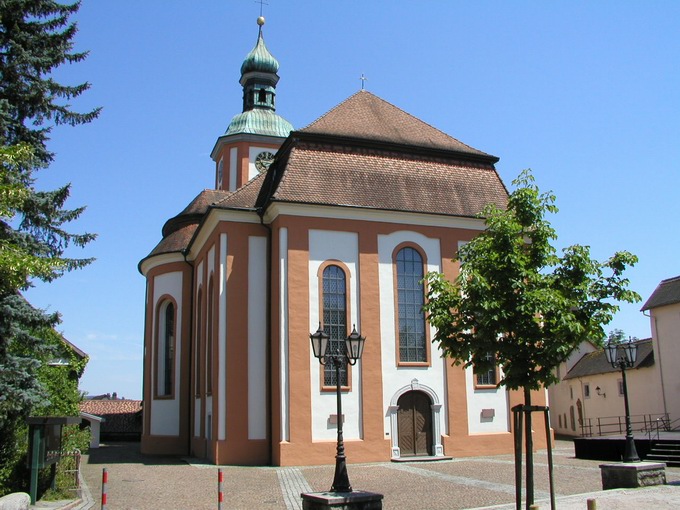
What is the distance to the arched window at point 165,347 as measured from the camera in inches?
1192

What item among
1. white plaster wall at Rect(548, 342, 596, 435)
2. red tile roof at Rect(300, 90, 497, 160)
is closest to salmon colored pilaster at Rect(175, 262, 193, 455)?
red tile roof at Rect(300, 90, 497, 160)

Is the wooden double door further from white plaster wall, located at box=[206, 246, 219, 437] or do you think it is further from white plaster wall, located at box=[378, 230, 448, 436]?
white plaster wall, located at box=[206, 246, 219, 437]

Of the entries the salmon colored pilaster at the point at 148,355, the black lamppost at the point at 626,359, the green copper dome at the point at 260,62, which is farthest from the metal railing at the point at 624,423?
the green copper dome at the point at 260,62

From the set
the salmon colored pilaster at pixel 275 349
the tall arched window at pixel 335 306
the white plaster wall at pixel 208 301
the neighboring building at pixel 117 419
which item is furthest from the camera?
the neighboring building at pixel 117 419

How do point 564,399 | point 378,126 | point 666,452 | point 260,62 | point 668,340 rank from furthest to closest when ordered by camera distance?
point 564,399, point 260,62, point 668,340, point 378,126, point 666,452

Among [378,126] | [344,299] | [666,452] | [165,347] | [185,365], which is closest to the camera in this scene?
[666,452]

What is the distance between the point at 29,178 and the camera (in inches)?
632

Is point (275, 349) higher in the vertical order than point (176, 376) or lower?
higher

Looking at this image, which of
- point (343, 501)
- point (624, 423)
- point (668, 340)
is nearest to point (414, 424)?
point (343, 501)

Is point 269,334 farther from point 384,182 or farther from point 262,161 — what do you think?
point 262,161

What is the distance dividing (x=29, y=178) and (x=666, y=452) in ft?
59.2

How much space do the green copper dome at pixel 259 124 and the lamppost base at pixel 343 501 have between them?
25.3 m

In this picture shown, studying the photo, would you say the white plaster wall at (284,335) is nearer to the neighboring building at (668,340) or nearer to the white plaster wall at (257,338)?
the white plaster wall at (257,338)

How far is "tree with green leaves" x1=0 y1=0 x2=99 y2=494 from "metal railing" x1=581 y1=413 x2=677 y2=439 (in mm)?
25029
